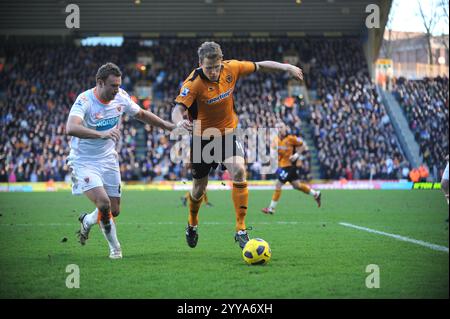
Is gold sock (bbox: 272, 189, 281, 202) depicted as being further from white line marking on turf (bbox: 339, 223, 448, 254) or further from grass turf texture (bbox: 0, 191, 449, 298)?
white line marking on turf (bbox: 339, 223, 448, 254)

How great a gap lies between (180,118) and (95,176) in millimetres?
1279

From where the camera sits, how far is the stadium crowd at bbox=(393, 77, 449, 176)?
33906 millimetres

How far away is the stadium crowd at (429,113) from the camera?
3391cm

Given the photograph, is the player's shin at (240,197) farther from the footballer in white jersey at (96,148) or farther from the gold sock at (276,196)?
the gold sock at (276,196)

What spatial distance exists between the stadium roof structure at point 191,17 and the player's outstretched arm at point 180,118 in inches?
1105

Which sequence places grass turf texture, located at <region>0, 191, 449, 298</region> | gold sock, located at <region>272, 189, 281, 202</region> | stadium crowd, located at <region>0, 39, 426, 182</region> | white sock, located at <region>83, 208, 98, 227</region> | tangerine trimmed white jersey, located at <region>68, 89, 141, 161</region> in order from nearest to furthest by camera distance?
1. grass turf texture, located at <region>0, 191, 449, 298</region>
2. tangerine trimmed white jersey, located at <region>68, 89, 141, 161</region>
3. white sock, located at <region>83, 208, 98, 227</region>
4. gold sock, located at <region>272, 189, 281, 202</region>
5. stadium crowd, located at <region>0, 39, 426, 182</region>

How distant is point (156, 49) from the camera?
42.5 m

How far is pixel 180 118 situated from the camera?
330 inches

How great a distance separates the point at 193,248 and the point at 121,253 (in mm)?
1177

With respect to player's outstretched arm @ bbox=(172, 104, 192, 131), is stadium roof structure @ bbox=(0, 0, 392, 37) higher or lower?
higher

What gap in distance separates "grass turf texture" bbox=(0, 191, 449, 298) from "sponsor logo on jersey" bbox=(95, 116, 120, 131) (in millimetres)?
1562

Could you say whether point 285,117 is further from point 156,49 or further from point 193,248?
point 193,248

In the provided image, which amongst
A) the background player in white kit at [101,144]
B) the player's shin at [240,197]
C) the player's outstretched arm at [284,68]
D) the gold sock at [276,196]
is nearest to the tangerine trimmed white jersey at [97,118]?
the background player in white kit at [101,144]

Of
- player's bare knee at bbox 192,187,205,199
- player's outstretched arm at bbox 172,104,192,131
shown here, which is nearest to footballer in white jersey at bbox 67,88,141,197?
player's outstretched arm at bbox 172,104,192,131
